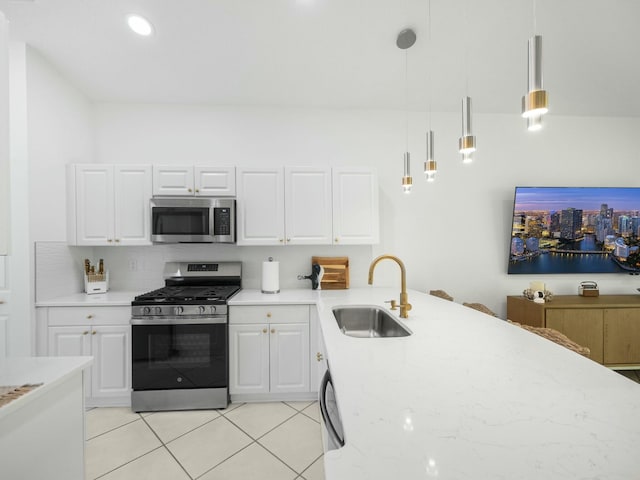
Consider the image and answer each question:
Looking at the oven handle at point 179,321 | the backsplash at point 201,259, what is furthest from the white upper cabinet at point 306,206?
the oven handle at point 179,321

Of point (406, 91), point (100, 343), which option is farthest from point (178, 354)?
point (406, 91)

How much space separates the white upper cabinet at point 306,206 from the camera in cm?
287

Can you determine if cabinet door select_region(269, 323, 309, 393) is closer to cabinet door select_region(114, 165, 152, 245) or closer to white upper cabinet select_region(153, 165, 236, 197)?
white upper cabinet select_region(153, 165, 236, 197)

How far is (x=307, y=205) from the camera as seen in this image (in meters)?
2.91

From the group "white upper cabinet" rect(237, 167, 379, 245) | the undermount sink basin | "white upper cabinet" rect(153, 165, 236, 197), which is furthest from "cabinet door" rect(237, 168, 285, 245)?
the undermount sink basin

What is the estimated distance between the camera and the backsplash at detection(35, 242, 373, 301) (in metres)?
3.08

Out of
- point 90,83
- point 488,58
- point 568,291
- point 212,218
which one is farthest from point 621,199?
point 90,83

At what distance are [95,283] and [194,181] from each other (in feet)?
4.69

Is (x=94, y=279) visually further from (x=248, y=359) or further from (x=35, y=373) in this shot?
(x=35, y=373)

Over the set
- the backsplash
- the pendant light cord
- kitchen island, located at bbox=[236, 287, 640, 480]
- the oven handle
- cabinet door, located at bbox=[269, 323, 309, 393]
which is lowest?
cabinet door, located at bbox=[269, 323, 309, 393]

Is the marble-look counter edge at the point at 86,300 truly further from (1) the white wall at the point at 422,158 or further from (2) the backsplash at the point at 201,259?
(1) the white wall at the point at 422,158

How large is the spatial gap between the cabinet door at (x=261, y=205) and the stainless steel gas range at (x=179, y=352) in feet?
2.38

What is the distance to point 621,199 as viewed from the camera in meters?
3.35

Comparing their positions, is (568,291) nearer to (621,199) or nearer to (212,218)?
(621,199)
